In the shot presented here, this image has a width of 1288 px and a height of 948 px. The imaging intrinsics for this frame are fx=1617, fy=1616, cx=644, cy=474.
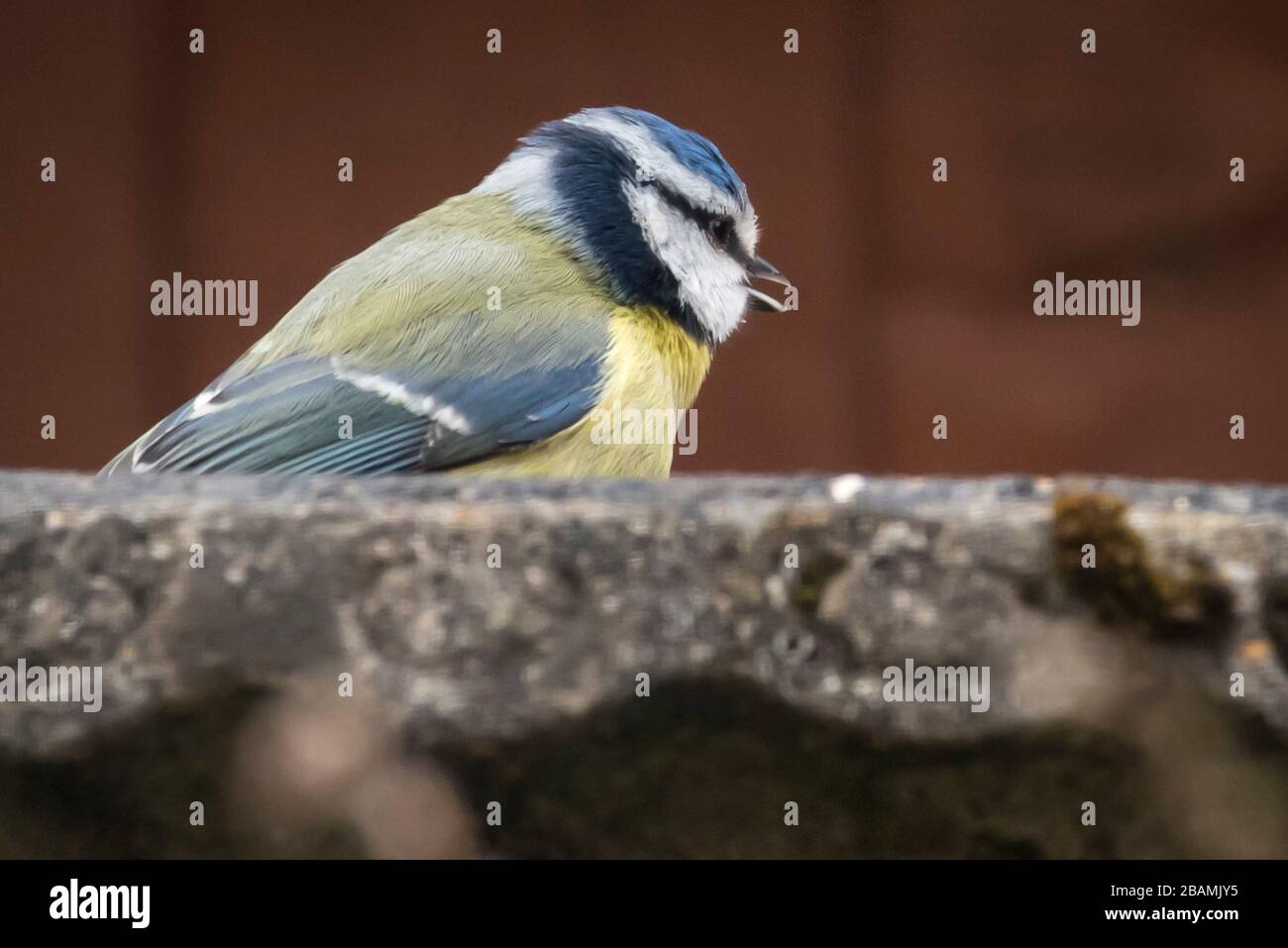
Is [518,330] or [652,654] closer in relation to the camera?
[652,654]

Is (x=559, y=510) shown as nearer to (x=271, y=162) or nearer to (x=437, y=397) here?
(x=437, y=397)

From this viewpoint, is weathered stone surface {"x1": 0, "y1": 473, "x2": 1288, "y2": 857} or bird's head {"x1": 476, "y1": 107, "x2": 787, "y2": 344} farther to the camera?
bird's head {"x1": 476, "y1": 107, "x2": 787, "y2": 344}

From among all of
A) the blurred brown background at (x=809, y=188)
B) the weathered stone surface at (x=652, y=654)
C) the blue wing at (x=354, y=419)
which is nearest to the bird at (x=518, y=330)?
the blue wing at (x=354, y=419)

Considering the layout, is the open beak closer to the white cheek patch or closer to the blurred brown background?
the white cheek patch

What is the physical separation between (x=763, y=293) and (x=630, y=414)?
1.72ft

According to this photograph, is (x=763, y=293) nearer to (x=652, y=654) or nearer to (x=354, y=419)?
(x=354, y=419)

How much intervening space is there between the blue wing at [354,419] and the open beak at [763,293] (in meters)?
0.56

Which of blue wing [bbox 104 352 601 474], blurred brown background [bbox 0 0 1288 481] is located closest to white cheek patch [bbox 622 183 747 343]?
blue wing [bbox 104 352 601 474]

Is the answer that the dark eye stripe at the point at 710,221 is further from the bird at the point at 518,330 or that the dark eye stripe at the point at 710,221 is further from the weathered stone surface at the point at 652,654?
the weathered stone surface at the point at 652,654

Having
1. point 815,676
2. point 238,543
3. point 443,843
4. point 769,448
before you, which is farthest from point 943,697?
point 769,448

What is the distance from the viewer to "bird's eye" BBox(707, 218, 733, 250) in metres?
2.73

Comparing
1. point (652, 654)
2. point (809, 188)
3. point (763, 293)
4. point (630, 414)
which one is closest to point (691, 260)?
point (763, 293)

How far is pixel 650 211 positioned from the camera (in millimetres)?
2678

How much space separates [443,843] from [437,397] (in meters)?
1.06
